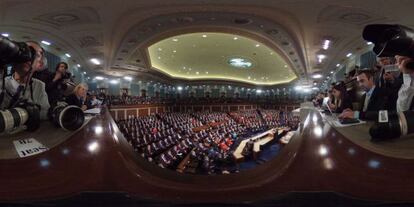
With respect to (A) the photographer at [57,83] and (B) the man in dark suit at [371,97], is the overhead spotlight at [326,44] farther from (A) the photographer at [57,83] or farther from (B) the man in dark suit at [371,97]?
(A) the photographer at [57,83]

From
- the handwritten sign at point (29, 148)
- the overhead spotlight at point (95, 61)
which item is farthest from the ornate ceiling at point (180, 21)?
the handwritten sign at point (29, 148)

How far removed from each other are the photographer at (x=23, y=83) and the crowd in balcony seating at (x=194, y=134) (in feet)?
1.00

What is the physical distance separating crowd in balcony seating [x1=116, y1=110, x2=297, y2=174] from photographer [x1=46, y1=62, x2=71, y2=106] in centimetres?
24

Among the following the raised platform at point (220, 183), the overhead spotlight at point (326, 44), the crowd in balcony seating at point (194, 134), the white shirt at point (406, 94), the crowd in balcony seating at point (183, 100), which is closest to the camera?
the raised platform at point (220, 183)

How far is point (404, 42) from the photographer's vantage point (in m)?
0.36

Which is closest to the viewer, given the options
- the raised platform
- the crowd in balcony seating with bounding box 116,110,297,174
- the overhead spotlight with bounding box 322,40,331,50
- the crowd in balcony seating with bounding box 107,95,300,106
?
the raised platform

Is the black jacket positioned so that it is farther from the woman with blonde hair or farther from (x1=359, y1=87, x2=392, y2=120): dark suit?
(x1=359, y1=87, x2=392, y2=120): dark suit

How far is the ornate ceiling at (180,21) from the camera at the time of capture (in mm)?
528

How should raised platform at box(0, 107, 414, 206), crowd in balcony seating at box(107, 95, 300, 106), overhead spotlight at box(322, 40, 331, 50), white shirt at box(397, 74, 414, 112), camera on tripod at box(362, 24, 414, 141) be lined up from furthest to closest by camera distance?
crowd in balcony seating at box(107, 95, 300, 106)
overhead spotlight at box(322, 40, 331, 50)
white shirt at box(397, 74, 414, 112)
camera on tripod at box(362, 24, 414, 141)
raised platform at box(0, 107, 414, 206)

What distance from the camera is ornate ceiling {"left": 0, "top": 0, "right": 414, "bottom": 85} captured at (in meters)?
0.53

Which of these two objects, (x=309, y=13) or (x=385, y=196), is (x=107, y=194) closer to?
(x=385, y=196)

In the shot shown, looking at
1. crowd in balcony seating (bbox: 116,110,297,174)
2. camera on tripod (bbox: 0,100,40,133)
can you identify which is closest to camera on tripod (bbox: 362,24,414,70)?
crowd in balcony seating (bbox: 116,110,297,174)

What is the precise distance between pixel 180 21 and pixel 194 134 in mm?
733

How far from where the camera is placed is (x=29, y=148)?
0.38 metres
